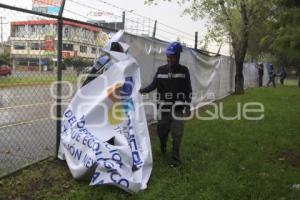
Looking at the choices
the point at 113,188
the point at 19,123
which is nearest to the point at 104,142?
the point at 113,188

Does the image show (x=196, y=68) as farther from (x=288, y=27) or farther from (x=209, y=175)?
(x=209, y=175)

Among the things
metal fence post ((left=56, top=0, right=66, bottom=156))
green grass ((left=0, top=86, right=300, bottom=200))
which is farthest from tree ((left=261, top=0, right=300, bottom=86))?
metal fence post ((left=56, top=0, right=66, bottom=156))

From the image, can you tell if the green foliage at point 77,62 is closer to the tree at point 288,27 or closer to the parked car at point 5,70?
the parked car at point 5,70

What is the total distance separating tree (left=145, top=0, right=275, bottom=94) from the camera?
18.9 metres

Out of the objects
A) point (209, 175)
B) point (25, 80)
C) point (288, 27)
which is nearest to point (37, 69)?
point (25, 80)

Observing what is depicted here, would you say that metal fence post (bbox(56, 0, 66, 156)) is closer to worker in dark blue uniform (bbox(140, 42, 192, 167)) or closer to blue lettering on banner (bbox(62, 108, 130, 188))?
blue lettering on banner (bbox(62, 108, 130, 188))

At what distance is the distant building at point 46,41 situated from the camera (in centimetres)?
510

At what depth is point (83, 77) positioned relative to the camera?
6.04 m

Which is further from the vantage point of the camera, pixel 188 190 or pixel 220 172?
pixel 220 172

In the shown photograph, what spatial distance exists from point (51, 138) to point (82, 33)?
2015 millimetres

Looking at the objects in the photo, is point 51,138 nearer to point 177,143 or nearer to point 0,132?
point 0,132

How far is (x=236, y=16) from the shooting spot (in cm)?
2131

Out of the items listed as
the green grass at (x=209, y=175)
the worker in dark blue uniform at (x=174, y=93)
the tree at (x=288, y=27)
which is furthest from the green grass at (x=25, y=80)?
the tree at (x=288, y=27)

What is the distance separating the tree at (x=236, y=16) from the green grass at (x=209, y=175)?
11123 mm
